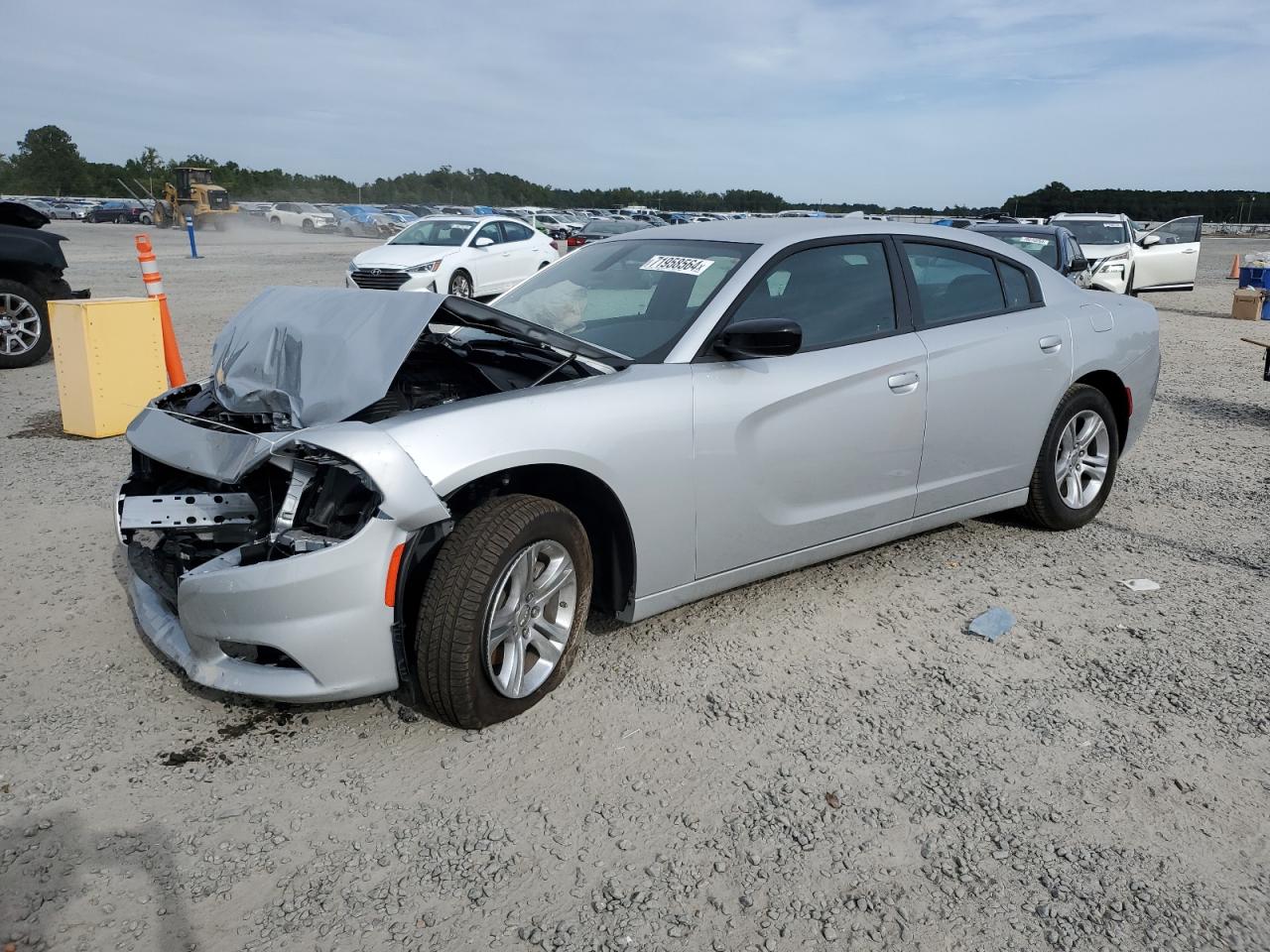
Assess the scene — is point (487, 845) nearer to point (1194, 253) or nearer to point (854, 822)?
point (854, 822)

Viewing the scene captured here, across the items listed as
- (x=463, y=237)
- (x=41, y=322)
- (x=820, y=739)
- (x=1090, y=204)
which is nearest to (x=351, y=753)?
(x=820, y=739)

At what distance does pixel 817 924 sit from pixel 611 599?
4.72 ft

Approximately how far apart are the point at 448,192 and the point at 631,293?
95412mm

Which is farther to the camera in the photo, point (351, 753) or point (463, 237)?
point (463, 237)

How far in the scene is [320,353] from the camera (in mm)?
3410

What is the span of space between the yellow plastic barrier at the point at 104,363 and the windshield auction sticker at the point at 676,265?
4.65 metres

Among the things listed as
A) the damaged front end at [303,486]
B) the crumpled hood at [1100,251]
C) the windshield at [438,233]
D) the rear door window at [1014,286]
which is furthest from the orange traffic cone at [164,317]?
the crumpled hood at [1100,251]

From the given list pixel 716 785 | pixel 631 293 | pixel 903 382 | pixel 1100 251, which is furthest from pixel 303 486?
pixel 1100 251

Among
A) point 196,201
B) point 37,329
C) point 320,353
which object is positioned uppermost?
point 196,201

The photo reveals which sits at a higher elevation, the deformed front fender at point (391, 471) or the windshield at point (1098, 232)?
the windshield at point (1098, 232)

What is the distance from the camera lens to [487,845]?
103 inches

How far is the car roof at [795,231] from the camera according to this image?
4102 millimetres

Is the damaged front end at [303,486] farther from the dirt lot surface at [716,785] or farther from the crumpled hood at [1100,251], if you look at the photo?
the crumpled hood at [1100,251]

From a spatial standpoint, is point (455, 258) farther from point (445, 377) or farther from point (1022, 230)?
point (445, 377)
